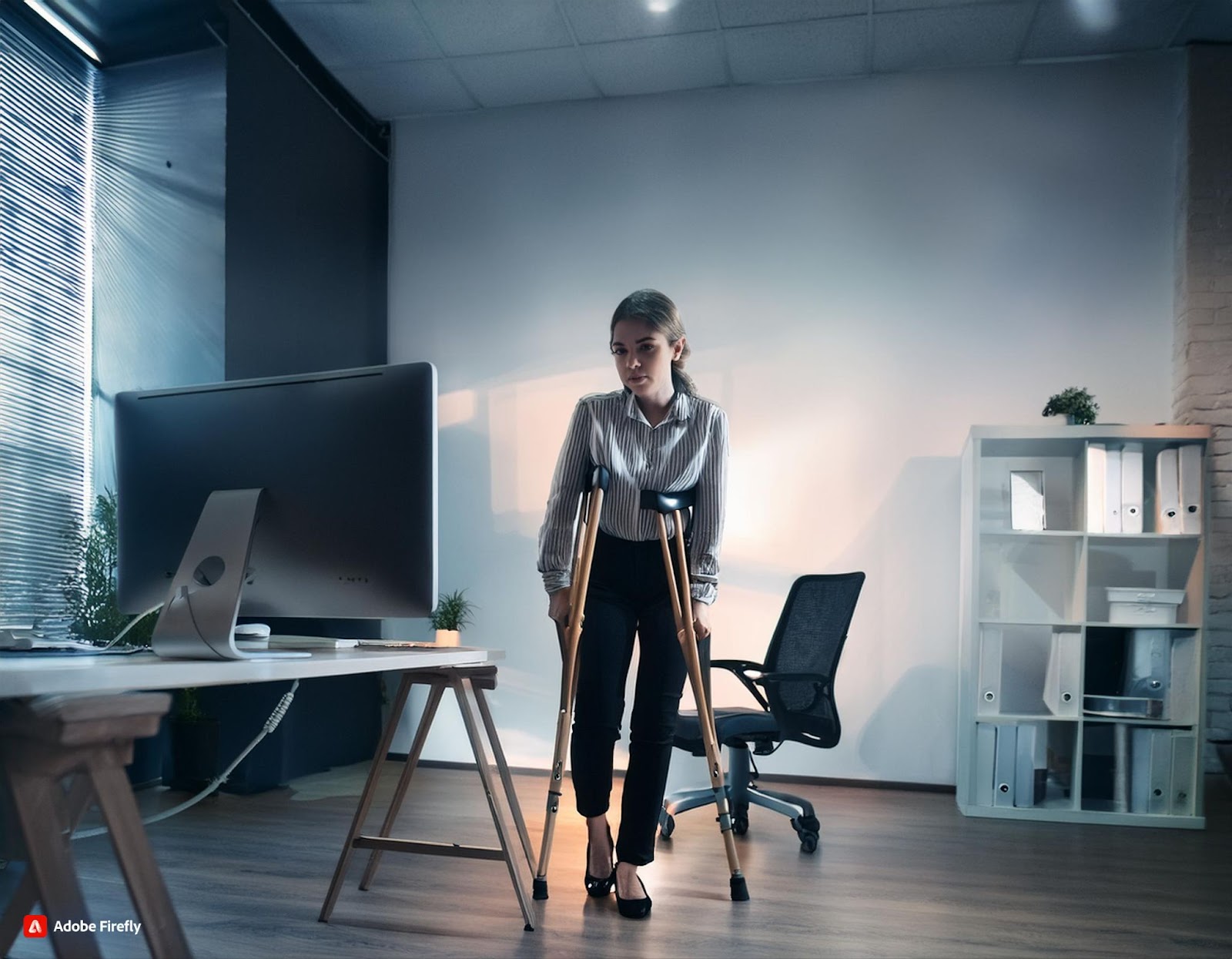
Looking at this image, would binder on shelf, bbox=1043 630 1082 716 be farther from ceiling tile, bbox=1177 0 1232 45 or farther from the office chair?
ceiling tile, bbox=1177 0 1232 45

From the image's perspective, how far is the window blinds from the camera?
11.2ft

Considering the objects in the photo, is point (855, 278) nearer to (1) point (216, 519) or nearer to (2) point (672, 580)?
(2) point (672, 580)

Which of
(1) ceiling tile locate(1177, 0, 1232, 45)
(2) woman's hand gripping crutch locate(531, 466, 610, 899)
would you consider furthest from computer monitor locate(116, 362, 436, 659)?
(1) ceiling tile locate(1177, 0, 1232, 45)

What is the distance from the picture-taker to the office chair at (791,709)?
10.4 ft

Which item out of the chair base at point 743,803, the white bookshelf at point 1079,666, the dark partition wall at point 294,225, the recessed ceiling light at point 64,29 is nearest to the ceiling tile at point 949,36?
the white bookshelf at point 1079,666

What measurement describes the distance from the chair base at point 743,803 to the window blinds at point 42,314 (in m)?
2.20

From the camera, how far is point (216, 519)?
5.08ft

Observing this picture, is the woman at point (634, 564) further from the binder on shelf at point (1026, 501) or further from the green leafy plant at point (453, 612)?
the green leafy plant at point (453, 612)

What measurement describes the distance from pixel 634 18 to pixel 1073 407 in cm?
240

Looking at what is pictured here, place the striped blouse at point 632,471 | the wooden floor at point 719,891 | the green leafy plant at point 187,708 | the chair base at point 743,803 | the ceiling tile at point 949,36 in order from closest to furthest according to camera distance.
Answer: the wooden floor at point 719,891 < the striped blouse at point 632,471 < the chair base at point 743,803 < the green leafy plant at point 187,708 < the ceiling tile at point 949,36

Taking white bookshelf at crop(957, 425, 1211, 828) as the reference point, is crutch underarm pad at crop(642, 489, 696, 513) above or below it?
above

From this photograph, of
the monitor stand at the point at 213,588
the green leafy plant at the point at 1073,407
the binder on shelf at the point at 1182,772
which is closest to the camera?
the monitor stand at the point at 213,588

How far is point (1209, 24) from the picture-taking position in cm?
405

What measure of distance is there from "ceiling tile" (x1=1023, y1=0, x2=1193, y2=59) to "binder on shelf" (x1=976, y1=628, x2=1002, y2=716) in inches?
99.1
